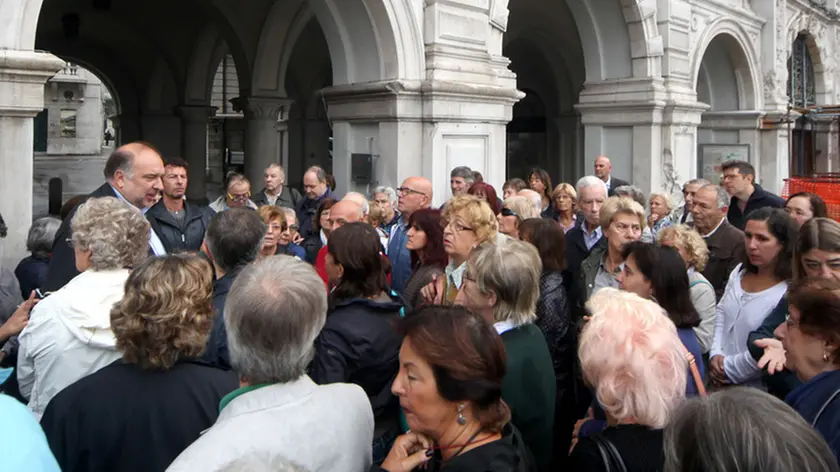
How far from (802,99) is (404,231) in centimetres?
1940

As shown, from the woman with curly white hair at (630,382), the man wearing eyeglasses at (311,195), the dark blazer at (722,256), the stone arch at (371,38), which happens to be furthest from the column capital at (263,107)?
the woman with curly white hair at (630,382)

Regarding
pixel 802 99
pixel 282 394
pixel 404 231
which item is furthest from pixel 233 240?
pixel 802 99

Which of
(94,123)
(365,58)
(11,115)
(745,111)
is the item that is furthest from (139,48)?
(94,123)

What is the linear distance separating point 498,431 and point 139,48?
1694 cm

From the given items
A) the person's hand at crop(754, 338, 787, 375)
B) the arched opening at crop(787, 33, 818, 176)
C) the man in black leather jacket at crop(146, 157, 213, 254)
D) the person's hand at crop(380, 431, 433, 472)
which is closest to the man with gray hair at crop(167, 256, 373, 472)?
the person's hand at crop(380, 431, 433, 472)

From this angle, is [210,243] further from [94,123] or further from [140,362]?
[94,123]

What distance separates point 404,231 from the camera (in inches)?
213

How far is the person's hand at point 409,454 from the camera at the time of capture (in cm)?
188

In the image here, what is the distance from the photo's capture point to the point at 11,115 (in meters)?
5.36

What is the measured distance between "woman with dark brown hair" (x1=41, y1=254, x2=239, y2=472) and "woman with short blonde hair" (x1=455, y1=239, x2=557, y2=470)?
3.26 ft

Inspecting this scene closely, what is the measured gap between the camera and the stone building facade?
315 inches

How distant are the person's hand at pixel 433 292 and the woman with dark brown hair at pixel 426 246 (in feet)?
0.77

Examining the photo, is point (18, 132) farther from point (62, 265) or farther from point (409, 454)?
point (409, 454)

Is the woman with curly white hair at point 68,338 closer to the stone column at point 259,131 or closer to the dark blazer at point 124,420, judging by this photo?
the dark blazer at point 124,420
